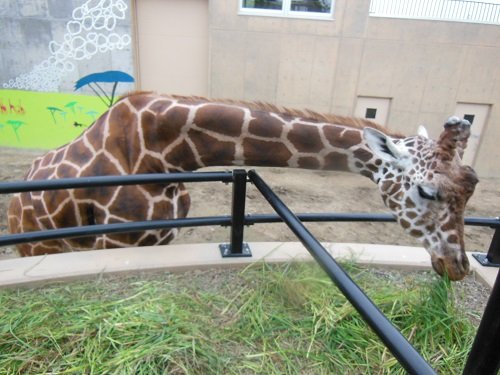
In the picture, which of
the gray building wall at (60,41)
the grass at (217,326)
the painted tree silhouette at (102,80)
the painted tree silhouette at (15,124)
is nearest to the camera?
the grass at (217,326)

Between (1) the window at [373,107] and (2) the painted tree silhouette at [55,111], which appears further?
(1) the window at [373,107]

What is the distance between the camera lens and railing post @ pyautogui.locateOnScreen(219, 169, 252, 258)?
2240 mm

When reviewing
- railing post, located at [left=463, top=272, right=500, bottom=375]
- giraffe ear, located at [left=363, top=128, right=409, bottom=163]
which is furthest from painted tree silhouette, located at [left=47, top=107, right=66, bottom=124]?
railing post, located at [left=463, top=272, right=500, bottom=375]

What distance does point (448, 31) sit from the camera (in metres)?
8.73

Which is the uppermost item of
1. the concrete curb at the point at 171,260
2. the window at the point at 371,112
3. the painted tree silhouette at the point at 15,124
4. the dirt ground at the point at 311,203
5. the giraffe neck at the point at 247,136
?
the giraffe neck at the point at 247,136

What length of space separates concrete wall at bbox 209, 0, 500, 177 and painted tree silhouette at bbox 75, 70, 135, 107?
204cm

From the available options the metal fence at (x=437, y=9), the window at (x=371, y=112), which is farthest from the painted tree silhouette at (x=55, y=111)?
the metal fence at (x=437, y=9)

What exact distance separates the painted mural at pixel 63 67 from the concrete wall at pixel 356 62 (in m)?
2.18

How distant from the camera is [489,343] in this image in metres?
0.81

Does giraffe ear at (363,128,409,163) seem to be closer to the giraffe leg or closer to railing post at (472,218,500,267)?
railing post at (472,218,500,267)

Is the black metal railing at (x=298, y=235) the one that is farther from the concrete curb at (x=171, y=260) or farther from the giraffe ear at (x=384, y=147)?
the giraffe ear at (x=384, y=147)

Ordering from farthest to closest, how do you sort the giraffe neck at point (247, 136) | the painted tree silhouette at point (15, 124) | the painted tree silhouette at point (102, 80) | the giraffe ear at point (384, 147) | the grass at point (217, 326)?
the painted tree silhouette at point (15, 124)
the painted tree silhouette at point (102, 80)
the giraffe neck at point (247, 136)
the giraffe ear at point (384, 147)
the grass at point (217, 326)

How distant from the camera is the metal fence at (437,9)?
8500 mm

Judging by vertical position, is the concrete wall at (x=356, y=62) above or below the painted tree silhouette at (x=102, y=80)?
above
